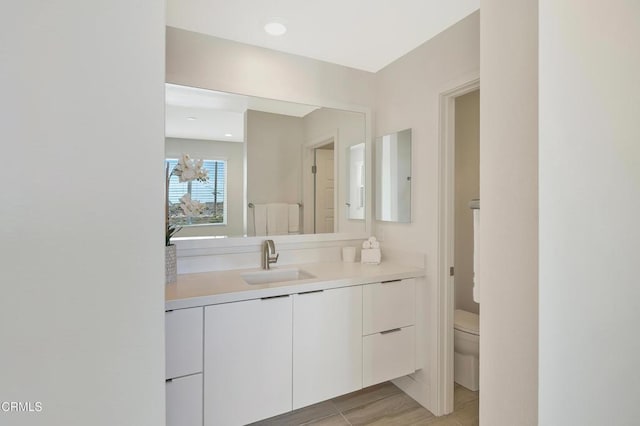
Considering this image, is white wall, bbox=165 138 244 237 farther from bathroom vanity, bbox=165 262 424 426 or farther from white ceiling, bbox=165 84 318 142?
bathroom vanity, bbox=165 262 424 426

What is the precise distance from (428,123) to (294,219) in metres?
1.19

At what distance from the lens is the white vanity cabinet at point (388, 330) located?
1840 mm

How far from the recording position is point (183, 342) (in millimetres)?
1386

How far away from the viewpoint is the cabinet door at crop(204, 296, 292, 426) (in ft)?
4.74

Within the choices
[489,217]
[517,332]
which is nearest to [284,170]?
[489,217]

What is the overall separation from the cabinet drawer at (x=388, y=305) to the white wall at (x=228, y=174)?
1.00 meters

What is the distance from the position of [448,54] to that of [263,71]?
1.25 metres

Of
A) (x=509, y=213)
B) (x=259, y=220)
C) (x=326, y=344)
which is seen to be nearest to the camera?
(x=509, y=213)

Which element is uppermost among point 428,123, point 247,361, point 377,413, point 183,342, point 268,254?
point 428,123

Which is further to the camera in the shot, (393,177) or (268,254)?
(393,177)

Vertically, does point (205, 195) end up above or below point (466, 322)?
above

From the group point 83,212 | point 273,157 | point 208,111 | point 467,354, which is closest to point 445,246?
point 467,354

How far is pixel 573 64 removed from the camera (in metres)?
0.82

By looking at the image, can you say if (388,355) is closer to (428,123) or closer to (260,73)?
(428,123)
